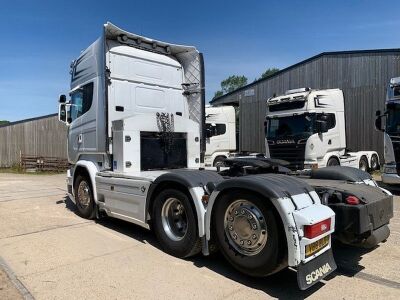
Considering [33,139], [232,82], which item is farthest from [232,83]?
[33,139]

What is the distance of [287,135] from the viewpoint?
13.9m

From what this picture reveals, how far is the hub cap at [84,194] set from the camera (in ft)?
25.7

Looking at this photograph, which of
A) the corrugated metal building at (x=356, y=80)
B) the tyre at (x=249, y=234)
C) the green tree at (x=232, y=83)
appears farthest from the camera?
the green tree at (x=232, y=83)

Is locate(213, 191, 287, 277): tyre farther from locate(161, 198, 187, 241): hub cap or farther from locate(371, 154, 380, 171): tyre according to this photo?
locate(371, 154, 380, 171): tyre

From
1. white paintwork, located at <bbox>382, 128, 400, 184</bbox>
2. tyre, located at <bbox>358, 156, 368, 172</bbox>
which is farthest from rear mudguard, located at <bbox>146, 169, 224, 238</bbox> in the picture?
tyre, located at <bbox>358, 156, 368, 172</bbox>

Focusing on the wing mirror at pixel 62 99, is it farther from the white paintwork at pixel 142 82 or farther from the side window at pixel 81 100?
the white paintwork at pixel 142 82

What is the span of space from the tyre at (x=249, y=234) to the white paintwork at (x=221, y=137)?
1254 centimetres

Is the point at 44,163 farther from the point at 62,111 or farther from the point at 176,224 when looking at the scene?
the point at 176,224

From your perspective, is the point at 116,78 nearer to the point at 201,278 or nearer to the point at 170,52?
the point at 170,52

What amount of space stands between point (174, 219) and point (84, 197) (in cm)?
318

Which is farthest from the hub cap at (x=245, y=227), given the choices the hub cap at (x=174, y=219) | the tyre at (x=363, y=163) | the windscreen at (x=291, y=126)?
the tyre at (x=363, y=163)

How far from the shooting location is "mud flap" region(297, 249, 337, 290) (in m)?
A: 3.79

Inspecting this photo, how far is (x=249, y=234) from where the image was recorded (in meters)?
4.29

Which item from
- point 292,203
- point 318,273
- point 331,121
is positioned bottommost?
point 318,273
